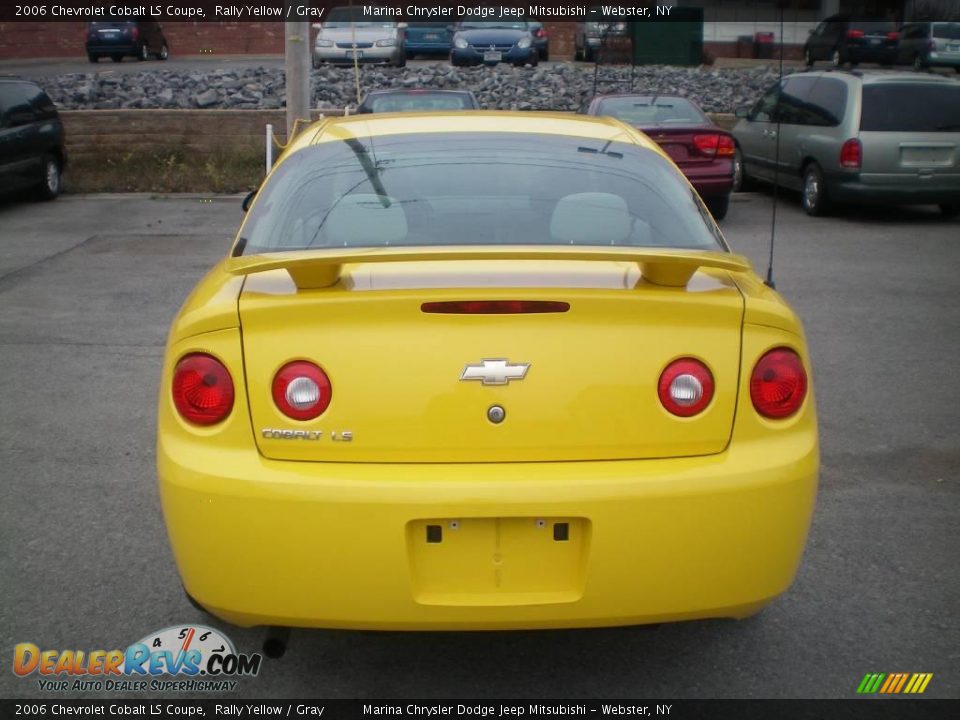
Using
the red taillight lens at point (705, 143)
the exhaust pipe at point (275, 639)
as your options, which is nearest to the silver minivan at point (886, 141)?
the red taillight lens at point (705, 143)

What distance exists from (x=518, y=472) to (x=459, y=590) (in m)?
0.34

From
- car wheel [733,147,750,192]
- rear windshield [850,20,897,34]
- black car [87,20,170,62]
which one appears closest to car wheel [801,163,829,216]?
car wheel [733,147,750,192]

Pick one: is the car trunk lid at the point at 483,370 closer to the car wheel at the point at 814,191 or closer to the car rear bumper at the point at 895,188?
the car rear bumper at the point at 895,188

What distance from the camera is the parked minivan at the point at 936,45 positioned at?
3102 cm

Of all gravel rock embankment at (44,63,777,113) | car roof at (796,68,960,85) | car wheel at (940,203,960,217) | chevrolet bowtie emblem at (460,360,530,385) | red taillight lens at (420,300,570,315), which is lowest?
car wheel at (940,203,960,217)

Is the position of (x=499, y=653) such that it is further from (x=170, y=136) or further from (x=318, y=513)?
(x=170, y=136)

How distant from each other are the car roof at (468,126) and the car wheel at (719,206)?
9411 millimetres

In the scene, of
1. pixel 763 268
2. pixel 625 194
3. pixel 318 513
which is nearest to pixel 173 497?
pixel 318 513

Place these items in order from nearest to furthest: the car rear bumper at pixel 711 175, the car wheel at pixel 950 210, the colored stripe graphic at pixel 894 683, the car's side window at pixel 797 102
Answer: the colored stripe graphic at pixel 894 683 < the car rear bumper at pixel 711 175 < the car wheel at pixel 950 210 < the car's side window at pixel 797 102

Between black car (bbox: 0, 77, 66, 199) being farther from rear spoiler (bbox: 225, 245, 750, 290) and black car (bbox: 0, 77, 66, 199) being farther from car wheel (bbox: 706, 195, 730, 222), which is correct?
rear spoiler (bbox: 225, 245, 750, 290)

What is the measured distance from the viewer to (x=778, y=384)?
3170mm

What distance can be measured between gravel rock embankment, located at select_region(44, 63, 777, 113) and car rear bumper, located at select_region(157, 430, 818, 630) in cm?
1694

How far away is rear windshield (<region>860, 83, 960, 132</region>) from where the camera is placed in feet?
43.5

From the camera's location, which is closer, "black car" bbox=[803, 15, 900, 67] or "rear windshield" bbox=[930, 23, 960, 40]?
"rear windshield" bbox=[930, 23, 960, 40]
